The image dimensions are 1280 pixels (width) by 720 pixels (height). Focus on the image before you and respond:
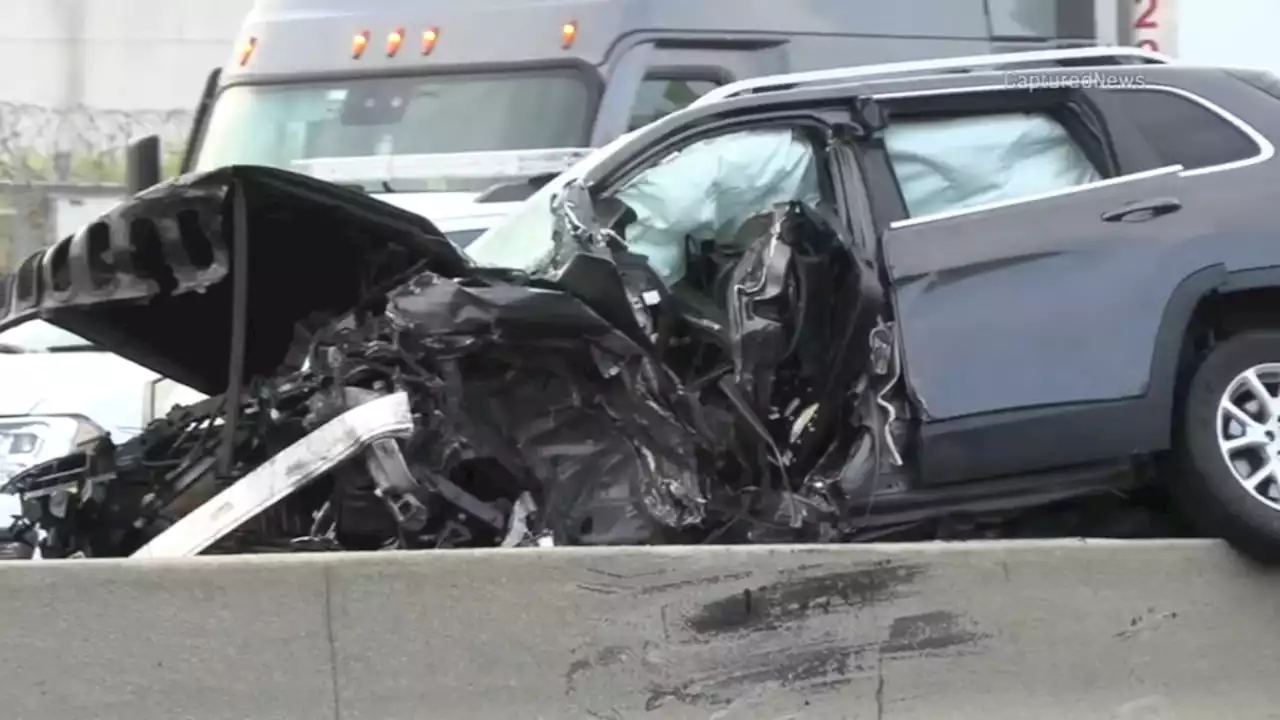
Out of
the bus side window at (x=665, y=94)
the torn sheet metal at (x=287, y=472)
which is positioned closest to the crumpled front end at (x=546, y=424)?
the torn sheet metal at (x=287, y=472)

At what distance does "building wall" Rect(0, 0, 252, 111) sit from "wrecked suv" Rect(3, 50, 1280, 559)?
16201mm

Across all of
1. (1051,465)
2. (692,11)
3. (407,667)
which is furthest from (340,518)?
(692,11)

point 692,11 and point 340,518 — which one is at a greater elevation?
point 692,11

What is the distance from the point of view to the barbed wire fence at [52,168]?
15.5 meters

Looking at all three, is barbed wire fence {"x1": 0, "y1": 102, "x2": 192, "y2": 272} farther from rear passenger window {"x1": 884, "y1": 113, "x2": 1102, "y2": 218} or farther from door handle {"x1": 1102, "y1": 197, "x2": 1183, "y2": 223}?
door handle {"x1": 1102, "y1": 197, "x2": 1183, "y2": 223}

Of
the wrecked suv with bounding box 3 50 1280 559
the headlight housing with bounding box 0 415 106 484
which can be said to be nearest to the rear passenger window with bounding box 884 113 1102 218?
the wrecked suv with bounding box 3 50 1280 559

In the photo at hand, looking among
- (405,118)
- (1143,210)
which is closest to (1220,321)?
(1143,210)

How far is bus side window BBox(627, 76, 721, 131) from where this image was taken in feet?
26.1

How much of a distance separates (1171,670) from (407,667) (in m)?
2.14

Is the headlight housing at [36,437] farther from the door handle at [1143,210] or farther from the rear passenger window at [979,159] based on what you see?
the door handle at [1143,210]

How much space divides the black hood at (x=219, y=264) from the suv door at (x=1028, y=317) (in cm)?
151

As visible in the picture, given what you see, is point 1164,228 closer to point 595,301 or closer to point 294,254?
point 595,301

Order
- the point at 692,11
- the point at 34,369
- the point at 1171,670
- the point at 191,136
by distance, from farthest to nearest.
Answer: the point at 191,136 → the point at 692,11 → the point at 34,369 → the point at 1171,670

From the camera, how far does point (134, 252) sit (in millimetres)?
4598
